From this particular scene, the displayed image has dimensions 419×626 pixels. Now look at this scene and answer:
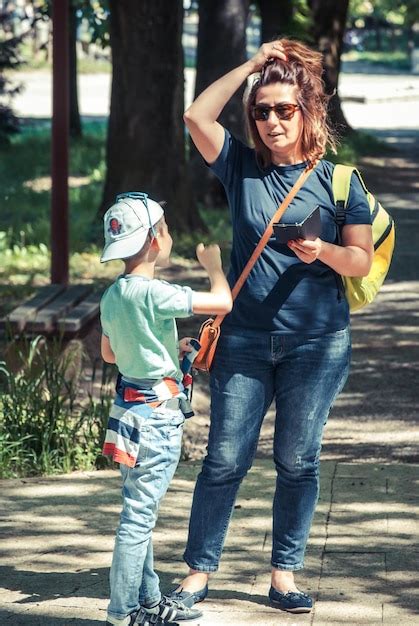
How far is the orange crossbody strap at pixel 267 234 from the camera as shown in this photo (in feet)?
14.2

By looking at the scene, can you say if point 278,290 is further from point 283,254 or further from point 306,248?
point 306,248

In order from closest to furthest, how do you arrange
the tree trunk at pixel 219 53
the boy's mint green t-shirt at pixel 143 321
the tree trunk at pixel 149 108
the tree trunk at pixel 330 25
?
the boy's mint green t-shirt at pixel 143 321 < the tree trunk at pixel 149 108 < the tree trunk at pixel 219 53 < the tree trunk at pixel 330 25

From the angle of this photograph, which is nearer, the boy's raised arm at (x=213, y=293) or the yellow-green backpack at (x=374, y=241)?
the boy's raised arm at (x=213, y=293)

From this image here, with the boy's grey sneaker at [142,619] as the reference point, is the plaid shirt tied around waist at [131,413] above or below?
above

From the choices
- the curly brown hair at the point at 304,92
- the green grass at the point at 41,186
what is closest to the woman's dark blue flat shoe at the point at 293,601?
the curly brown hair at the point at 304,92

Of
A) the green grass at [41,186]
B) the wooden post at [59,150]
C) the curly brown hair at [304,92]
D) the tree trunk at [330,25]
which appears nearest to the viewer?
the curly brown hair at [304,92]

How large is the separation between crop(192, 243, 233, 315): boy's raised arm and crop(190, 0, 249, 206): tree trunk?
1278 cm

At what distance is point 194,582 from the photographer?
4590 mm

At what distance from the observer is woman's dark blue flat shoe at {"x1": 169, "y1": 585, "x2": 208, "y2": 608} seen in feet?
14.9

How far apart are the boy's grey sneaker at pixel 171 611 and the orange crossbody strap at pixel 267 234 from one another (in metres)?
0.93

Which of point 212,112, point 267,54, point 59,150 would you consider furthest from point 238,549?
point 59,150

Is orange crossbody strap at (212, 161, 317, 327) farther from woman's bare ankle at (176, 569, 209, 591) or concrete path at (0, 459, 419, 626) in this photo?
concrete path at (0, 459, 419, 626)

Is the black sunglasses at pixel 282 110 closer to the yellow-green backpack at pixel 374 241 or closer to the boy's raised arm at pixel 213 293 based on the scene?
the yellow-green backpack at pixel 374 241

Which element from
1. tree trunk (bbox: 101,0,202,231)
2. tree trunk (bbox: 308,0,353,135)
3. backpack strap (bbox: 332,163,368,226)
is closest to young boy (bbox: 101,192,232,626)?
backpack strap (bbox: 332,163,368,226)
